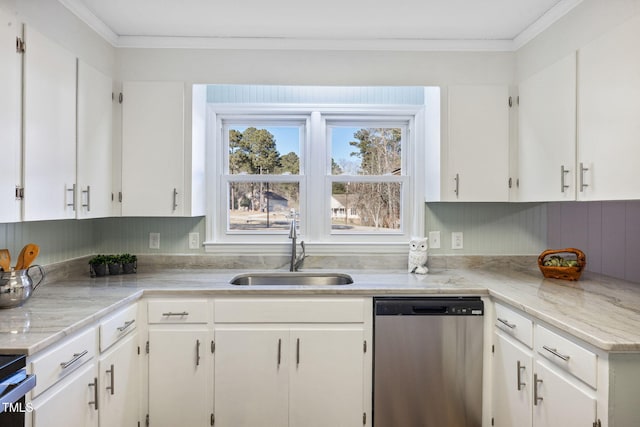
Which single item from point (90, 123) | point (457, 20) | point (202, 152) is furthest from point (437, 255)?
point (90, 123)

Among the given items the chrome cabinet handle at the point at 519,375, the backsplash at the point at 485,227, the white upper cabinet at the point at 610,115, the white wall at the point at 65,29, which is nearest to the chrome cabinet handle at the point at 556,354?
the chrome cabinet handle at the point at 519,375

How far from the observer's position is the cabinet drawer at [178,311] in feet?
7.06

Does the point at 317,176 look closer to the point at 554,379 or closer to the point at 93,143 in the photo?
the point at 93,143

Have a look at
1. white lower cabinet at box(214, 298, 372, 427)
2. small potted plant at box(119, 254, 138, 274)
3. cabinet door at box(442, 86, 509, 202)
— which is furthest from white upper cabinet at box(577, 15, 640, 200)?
small potted plant at box(119, 254, 138, 274)

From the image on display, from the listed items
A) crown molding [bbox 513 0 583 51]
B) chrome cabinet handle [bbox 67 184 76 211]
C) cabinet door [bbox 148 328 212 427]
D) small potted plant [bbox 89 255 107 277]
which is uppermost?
crown molding [bbox 513 0 583 51]

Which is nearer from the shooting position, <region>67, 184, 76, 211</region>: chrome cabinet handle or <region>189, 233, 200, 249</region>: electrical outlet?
<region>67, 184, 76, 211</region>: chrome cabinet handle

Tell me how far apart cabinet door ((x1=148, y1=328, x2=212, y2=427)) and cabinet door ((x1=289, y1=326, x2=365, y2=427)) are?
0.48 m

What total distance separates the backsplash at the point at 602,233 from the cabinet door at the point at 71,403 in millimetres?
2756

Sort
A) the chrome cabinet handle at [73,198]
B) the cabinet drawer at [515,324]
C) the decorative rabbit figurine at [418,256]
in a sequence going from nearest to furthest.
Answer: the cabinet drawer at [515,324]
the chrome cabinet handle at [73,198]
the decorative rabbit figurine at [418,256]

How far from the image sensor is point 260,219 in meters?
2.95

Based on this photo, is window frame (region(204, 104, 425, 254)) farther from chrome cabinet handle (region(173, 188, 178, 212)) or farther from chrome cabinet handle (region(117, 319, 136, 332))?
chrome cabinet handle (region(117, 319, 136, 332))

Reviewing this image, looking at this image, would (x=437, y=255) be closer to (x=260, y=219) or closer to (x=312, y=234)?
(x=312, y=234)

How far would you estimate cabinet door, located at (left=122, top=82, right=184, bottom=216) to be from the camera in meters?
2.48

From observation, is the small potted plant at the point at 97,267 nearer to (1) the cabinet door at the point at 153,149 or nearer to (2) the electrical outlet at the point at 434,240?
(1) the cabinet door at the point at 153,149
